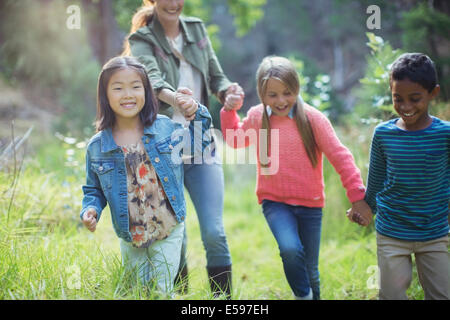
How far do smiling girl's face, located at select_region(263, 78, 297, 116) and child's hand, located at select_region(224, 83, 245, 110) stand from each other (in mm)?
155

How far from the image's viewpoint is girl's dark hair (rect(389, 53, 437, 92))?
1.99 meters

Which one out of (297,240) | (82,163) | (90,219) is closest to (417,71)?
(297,240)

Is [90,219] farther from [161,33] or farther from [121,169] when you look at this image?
[161,33]

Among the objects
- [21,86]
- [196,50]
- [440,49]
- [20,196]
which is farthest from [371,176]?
[21,86]

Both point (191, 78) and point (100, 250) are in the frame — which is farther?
point (191, 78)

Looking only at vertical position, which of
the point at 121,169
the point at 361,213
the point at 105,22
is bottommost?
the point at 361,213

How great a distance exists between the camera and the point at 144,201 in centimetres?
217

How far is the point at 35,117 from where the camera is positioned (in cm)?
1124

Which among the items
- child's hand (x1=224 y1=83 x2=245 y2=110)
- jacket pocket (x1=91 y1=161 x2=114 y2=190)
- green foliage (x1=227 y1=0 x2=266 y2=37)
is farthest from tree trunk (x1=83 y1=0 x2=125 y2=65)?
jacket pocket (x1=91 y1=161 x2=114 y2=190)

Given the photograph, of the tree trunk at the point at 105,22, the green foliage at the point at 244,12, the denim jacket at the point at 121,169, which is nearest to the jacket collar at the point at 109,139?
the denim jacket at the point at 121,169

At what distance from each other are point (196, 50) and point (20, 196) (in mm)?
1903

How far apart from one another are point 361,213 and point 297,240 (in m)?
0.39

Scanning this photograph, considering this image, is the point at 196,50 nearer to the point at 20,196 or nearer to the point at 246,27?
the point at 20,196

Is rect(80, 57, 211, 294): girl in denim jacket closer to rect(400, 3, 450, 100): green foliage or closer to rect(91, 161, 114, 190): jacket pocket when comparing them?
rect(91, 161, 114, 190): jacket pocket
